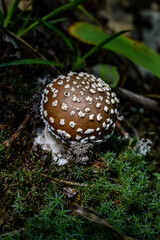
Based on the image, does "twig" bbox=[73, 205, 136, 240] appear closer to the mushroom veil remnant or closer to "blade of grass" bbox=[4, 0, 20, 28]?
the mushroom veil remnant

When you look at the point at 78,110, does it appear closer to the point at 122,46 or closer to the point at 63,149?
the point at 63,149

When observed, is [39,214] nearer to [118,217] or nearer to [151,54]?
[118,217]

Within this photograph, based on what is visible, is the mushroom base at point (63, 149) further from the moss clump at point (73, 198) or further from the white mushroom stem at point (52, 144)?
the moss clump at point (73, 198)

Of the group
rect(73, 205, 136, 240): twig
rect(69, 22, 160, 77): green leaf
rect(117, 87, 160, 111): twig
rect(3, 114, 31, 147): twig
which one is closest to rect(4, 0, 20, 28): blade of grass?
rect(69, 22, 160, 77): green leaf

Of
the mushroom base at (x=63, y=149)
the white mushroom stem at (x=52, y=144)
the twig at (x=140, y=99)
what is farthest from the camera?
the twig at (x=140, y=99)

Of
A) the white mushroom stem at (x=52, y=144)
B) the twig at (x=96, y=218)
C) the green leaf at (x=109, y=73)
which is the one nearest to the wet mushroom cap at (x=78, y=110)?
the white mushroom stem at (x=52, y=144)

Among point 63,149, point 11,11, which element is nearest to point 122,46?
point 11,11

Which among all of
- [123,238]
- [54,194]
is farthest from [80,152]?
[123,238]
